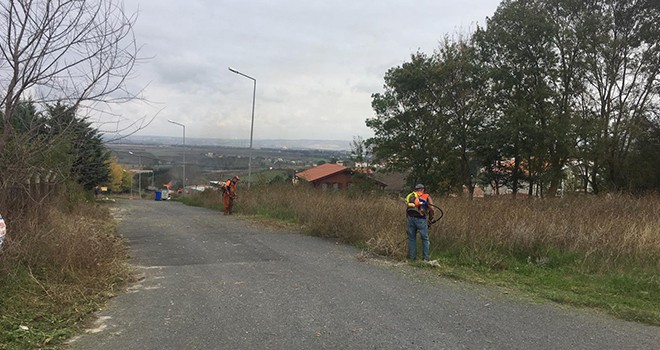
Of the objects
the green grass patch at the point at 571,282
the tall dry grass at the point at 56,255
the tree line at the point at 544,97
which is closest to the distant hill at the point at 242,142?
the tall dry grass at the point at 56,255

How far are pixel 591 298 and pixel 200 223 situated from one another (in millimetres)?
12367

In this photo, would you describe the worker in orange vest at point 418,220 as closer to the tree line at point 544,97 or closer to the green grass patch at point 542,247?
the green grass patch at point 542,247

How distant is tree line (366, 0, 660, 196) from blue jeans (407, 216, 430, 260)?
22.0m

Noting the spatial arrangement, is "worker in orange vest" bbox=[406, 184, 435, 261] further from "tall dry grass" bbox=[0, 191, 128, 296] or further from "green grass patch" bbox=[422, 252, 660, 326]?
"tall dry grass" bbox=[0, 191, 128, 296]

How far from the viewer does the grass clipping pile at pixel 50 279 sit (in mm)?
4758

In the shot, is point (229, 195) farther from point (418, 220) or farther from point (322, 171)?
point (322, 171)

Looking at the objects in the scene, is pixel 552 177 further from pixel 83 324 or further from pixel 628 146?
pixel 83 324

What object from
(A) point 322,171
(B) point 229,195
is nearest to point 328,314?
(B) point 229,195

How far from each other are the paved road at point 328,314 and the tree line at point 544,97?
24269 mm

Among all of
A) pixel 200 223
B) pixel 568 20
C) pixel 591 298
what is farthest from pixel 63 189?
pixel 568 20

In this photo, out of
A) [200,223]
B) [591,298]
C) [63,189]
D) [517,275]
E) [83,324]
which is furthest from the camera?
[200,223]

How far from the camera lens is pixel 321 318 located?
5.34 meters

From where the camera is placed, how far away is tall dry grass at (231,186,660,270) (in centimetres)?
833

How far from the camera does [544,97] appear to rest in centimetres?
3005
